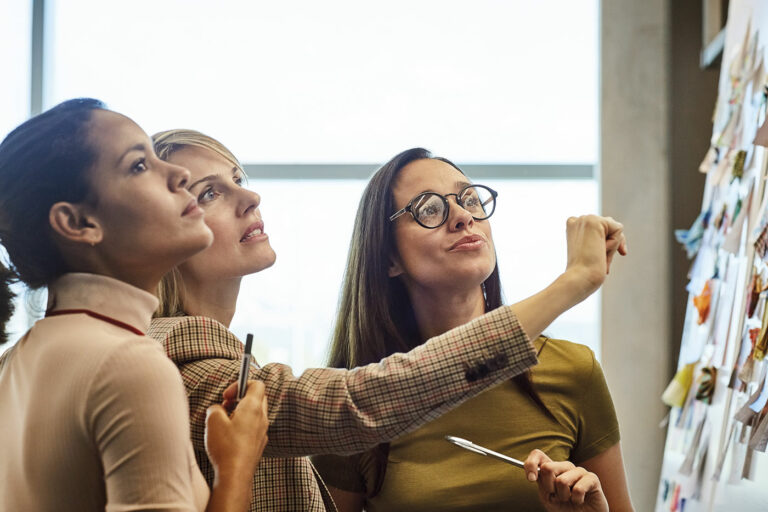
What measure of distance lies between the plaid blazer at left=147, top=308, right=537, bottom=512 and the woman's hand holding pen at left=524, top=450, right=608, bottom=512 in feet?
0.92

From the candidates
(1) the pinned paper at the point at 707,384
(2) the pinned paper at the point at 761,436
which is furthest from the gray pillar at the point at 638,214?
(2) the pinned paper at the point at 761,436

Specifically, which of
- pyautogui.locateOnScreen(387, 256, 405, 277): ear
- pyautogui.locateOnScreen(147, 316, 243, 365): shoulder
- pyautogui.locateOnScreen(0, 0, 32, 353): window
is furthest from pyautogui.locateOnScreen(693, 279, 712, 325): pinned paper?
pyautogui.locateOnScreen(0, 0, 32, 353): window

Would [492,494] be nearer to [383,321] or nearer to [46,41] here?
[383,321]

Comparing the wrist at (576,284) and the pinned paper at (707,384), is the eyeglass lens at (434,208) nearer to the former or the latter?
the wrist at (576,284)

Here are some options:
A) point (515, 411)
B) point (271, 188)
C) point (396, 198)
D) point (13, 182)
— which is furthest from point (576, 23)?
point (13, 182)

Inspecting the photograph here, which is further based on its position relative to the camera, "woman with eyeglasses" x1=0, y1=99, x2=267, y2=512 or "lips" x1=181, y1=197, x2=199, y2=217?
"lips" x1=181, y1=197, x2=199, y2=217

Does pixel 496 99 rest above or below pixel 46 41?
below

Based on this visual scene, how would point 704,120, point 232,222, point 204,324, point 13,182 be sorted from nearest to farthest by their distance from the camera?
point 13,182 → point 204,324 → point 232,222 → point 704,120

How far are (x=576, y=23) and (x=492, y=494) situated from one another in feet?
8.72

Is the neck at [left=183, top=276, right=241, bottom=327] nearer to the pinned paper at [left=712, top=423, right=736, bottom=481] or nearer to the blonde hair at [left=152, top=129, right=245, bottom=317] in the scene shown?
the blonde hair at [left=152, top=129, right=245, bottom=317]

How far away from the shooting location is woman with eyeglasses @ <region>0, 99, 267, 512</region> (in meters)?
0.73

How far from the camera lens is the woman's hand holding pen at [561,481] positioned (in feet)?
3.92

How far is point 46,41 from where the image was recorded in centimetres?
353

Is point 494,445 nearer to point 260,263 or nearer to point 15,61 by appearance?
point 260,263
